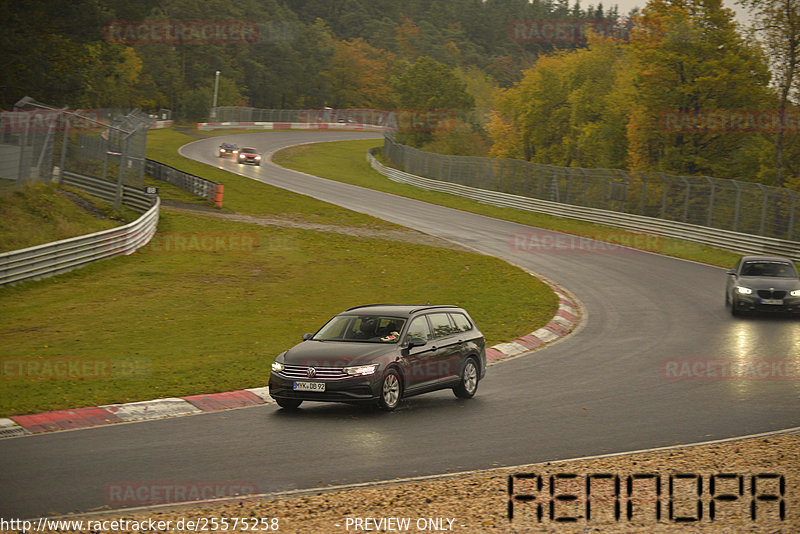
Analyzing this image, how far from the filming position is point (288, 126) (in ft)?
389

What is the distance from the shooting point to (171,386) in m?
14.1

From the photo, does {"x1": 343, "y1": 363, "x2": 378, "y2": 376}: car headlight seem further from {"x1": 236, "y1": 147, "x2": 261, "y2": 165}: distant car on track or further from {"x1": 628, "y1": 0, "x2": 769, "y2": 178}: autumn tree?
{"x1": 236, "y1": 147, "x2": 261, "y2": 165}: distant car on track

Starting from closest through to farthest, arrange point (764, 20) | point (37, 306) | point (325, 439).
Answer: point (325, 439) < point (37, 306) < point (764, 20)

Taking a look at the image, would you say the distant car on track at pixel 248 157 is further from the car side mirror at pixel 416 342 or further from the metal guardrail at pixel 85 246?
the car side mirror at pixel 416 342

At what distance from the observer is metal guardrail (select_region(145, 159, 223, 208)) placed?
4306 cm

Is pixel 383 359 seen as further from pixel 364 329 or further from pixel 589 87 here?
pixel 589 87

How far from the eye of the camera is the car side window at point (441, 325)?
14.1 meters

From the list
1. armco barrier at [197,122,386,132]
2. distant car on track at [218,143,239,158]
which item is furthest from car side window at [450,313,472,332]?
armco barrier at [197,122,386,132]

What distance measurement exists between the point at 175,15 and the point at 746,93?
110m

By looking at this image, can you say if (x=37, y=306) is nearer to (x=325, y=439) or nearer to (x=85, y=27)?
(x=325, y=439)

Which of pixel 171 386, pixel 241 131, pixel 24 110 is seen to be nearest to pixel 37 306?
pixel 171 386

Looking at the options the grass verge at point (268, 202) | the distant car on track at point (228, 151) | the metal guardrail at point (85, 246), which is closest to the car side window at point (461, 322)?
the metal guardrail at point (85, 246)

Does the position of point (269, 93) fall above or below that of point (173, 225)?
above

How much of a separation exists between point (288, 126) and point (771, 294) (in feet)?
330
